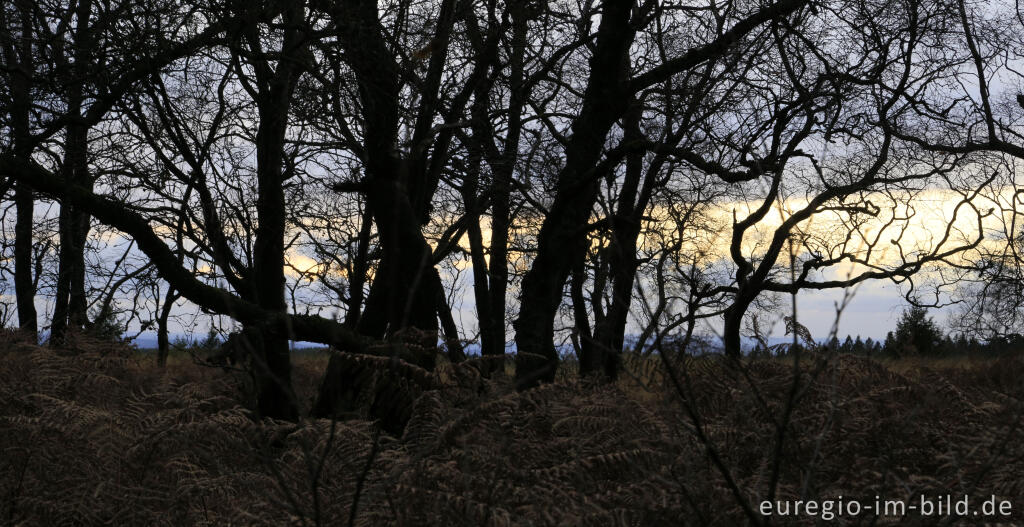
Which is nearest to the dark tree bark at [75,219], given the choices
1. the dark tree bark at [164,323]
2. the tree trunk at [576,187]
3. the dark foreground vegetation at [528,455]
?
the dark tree bark at [164,323]

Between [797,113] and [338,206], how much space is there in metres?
7.04

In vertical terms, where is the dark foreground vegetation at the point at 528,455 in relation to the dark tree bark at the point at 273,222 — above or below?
below

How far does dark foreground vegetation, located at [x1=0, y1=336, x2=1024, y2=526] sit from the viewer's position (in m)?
3.49

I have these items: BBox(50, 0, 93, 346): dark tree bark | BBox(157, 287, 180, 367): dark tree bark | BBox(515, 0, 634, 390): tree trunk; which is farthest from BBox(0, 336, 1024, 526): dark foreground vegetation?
BBox(157, 287, 180, 367): dark tree bark

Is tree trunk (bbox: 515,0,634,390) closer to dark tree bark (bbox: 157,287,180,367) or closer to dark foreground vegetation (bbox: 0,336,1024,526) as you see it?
dark foreground vegetation (bbox: 0,336,1024,526)

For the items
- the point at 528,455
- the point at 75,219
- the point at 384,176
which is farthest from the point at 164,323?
the point at 528,455

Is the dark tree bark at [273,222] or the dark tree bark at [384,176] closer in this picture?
the dark tree bark at [384,176]

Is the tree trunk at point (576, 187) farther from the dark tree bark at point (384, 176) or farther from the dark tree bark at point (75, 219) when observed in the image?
the dark tree bark at point (75, 219)

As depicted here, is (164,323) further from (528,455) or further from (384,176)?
(528,455)

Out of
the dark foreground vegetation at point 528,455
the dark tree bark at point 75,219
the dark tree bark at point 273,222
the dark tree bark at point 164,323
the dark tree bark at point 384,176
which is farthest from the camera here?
the dark tree bark at point 164,323

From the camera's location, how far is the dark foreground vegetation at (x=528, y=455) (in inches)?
137

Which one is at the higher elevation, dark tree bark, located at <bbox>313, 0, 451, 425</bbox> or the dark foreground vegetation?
dark tree bark, located at <bbox>313, 0, 451, 425</bbox>

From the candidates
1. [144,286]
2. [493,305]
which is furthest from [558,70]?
[144,286]

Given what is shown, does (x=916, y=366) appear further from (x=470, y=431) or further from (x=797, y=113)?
(x=797, y=113)
